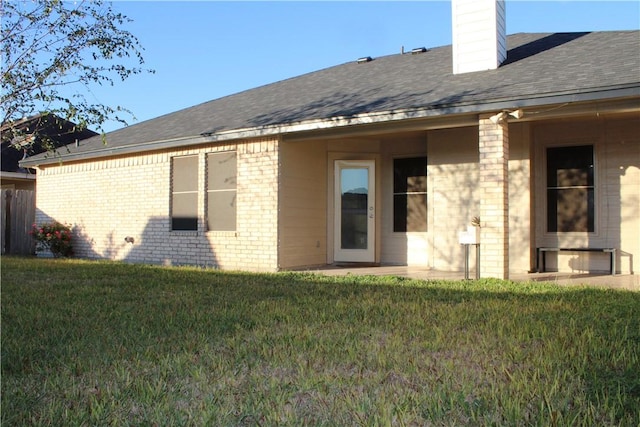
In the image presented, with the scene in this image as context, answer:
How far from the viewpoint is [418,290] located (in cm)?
771

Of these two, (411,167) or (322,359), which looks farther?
(411,167)

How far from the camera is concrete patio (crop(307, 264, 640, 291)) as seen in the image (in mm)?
8586

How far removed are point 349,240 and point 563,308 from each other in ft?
22.1

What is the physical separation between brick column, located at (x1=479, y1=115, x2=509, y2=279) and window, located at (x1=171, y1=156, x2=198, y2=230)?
21.2ft

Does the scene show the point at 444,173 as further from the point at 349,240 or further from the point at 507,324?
the point at 507,324

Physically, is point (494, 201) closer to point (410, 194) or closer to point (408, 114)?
point (408, 114)

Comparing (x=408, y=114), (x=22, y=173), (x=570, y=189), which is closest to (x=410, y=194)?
(x=570, y=189)

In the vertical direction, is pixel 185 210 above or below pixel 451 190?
below

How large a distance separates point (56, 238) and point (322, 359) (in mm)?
12435

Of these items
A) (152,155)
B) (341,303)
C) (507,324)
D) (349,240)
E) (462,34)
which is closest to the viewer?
(507,324)

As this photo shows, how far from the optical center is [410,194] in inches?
489

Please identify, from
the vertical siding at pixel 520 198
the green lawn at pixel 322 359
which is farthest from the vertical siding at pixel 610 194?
the green lawn at pixel 322 359

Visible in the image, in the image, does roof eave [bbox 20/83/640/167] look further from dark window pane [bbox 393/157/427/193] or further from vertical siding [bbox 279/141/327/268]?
dark window pane [bbox 393/157/427/193]

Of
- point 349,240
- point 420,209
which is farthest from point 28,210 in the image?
point 420,209
